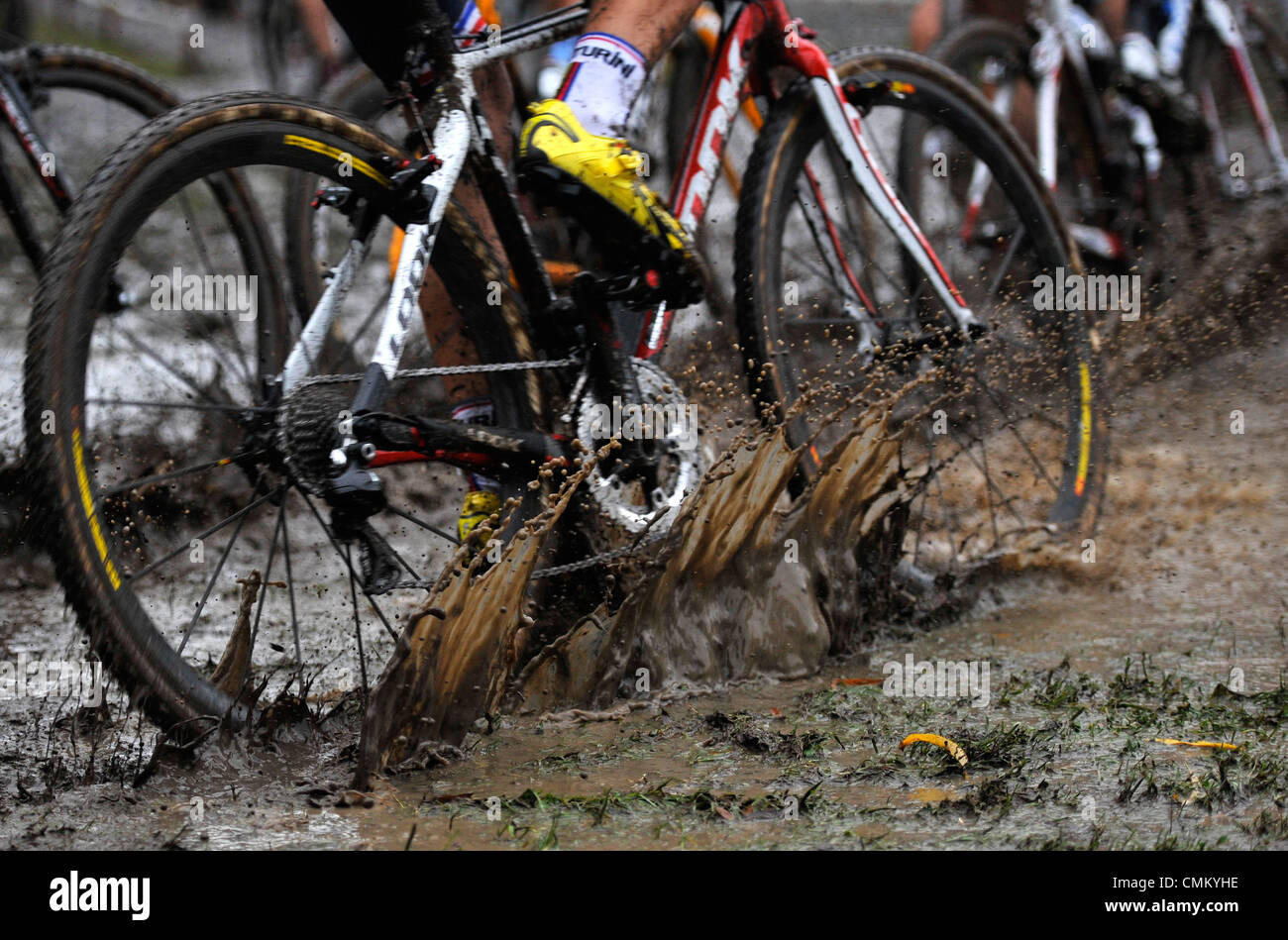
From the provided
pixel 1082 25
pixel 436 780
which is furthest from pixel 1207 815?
pixel 1082 25

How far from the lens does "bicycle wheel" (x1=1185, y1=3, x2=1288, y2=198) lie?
680cm

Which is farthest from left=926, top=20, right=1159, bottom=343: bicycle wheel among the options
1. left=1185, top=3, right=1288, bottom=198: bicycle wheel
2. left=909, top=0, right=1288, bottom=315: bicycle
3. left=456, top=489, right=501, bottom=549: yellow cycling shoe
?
left=456, top=489, right=501, bottom=549: yellow cycling shoe

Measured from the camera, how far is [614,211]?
279 centimetres

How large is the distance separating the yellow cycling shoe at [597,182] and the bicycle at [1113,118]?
332 cm

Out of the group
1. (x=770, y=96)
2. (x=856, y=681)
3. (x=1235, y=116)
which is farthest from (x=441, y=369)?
(x=1235, y=116)

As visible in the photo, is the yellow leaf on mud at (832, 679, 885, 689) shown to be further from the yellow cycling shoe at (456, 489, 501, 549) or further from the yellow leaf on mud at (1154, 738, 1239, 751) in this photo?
the yellow cycling shoe at (456, 489, 501, 549)

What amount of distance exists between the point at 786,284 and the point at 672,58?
6.62 feet

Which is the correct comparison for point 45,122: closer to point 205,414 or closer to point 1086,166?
point 205,414

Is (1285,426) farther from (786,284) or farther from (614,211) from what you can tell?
(614,211)

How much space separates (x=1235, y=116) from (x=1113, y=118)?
983mm

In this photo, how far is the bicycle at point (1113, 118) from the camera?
6.16 metres

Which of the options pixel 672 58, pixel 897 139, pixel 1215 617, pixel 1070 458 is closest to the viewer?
pixel 1215 617

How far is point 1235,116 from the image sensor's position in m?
7.00

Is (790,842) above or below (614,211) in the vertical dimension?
below
